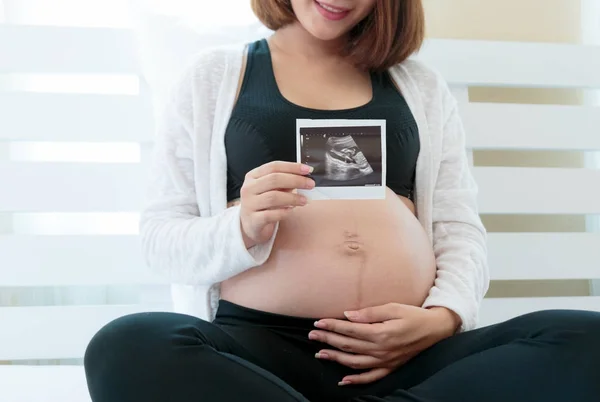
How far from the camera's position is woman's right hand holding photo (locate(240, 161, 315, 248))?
0.84m

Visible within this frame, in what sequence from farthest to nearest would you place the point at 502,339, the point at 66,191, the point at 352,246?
1. the point at 66,191
2. the point at 352,246
3. the point at 502,339

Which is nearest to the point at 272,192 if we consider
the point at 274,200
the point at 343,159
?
the point at 274,200

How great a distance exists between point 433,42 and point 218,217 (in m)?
0.76

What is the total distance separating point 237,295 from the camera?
0.94 metres

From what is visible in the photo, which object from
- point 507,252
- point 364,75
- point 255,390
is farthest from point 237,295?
point 507,252

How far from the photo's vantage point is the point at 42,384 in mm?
1121

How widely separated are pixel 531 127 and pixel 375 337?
804mm

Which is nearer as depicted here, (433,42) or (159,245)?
(159,245)

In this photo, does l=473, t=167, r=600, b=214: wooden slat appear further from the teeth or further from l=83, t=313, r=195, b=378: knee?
l=83, t=313, r=195, b=378: knee

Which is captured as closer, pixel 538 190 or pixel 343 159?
pixel 343 159

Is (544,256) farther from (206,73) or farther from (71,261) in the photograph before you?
(71,261)

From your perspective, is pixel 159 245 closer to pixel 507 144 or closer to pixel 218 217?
pixel 218 217

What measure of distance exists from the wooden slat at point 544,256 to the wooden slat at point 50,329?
0.84 metres

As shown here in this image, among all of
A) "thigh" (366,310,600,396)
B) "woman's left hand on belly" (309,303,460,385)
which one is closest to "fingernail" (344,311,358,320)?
"woman's left hand on belly" (309,303,460,385)
